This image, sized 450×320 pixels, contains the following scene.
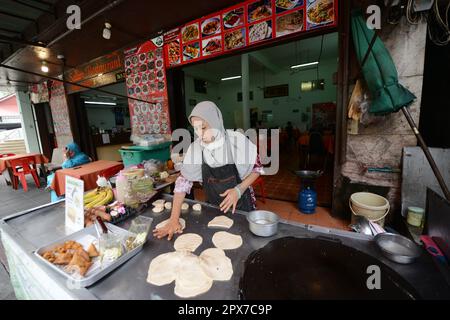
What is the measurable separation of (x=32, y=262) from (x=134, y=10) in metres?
3.20

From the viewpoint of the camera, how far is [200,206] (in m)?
1.51

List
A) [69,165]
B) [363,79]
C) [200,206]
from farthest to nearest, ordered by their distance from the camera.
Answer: [69,165], [363,79], [200,206]

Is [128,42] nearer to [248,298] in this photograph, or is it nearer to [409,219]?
[248,298]

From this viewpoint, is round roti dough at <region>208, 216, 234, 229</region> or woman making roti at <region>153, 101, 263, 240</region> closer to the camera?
round roti dough at <region>208, 216, 234, 229</region>

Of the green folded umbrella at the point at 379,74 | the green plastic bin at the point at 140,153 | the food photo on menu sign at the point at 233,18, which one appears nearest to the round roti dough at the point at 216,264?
the green folded umbrella at the point at 379,74

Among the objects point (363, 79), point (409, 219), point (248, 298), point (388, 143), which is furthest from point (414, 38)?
point (248, 298)

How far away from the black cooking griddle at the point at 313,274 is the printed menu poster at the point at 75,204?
109 cm

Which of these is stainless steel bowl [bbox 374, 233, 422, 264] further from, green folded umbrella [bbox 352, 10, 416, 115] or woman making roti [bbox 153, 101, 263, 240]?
green folded umbrella [bbox 352, 10, 416, 115]

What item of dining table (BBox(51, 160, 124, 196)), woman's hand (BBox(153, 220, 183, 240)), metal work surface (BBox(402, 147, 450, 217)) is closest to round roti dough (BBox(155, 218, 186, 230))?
woman's hand (BBox(153, 220, 183, 240))

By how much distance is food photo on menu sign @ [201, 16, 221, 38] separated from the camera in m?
3.21

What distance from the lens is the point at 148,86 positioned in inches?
164

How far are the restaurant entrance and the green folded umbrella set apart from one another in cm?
369

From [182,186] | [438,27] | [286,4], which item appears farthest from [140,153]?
[438,27]

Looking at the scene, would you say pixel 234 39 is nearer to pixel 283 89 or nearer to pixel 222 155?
pixel 222 155
